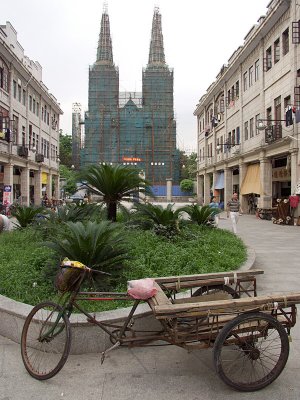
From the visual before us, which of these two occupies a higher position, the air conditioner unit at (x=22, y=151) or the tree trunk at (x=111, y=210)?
the air conditioner unit at (x=22, y=151)

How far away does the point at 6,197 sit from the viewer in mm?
25484

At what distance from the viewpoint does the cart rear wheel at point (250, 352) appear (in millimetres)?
3164

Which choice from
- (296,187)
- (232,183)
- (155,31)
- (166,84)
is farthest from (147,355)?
(155,31)

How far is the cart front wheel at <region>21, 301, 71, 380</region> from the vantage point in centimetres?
344

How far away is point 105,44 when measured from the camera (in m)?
72.6

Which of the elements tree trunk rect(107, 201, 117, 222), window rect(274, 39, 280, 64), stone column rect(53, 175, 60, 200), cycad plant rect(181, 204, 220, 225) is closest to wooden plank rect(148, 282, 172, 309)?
tree trunk rect(107, 201, 117, 222)

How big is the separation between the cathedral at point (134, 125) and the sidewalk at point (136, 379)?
5728 centimetres

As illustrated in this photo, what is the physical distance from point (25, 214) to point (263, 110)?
18.8m

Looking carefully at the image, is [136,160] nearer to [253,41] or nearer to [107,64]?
[107,64]

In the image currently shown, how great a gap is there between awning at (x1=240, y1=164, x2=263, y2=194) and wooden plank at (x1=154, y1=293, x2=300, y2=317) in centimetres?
2241

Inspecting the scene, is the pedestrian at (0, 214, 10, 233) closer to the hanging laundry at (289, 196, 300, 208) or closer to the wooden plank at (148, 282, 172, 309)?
the wooden plank at (148, 282, 172, 309)

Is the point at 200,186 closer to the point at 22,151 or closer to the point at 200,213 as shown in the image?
the point at 22,151

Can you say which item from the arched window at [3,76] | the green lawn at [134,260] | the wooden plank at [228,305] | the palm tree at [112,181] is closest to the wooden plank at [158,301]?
the wooden plank at [228,305]

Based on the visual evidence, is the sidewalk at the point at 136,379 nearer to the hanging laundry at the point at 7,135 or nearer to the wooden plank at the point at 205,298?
the wooden plank at the point at 205,298
